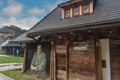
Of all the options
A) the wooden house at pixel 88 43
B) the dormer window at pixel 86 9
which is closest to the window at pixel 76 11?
the wooden house at pixel 88 43

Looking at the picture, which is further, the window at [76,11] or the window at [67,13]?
the window at [67,13]

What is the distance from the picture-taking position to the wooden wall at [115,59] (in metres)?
7.23

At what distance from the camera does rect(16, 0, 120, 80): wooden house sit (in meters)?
7.33

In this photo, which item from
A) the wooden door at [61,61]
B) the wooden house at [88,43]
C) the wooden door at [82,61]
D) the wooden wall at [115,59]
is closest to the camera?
the wooden wall at [115,59]

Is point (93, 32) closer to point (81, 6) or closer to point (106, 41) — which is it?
point (106, 41)

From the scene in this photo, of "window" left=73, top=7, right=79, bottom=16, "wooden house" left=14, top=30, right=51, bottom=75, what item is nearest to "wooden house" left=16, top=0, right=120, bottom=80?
"window" left=73, top=7, right=79, bottom=16

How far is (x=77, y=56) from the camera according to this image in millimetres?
8828

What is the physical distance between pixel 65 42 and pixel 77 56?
1142 millimetres

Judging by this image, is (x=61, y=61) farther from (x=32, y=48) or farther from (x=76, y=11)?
(x=32, y=48)

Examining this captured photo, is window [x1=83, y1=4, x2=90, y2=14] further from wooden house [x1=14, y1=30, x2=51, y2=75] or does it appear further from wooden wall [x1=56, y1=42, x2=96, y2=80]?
wooden house [x1=14, y1=30, x2=51, y2=75]

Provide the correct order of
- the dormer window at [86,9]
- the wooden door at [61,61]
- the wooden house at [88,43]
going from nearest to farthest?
the wooden house at [88,43], the wooden door at [61,61], the dormer window at [86,9]

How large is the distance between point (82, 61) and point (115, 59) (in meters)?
1.75

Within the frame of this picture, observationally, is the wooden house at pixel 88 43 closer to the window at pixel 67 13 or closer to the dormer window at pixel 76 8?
the dormer window at pixel 76 8

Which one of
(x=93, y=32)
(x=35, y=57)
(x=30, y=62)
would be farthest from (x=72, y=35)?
(x=30, y=62)
